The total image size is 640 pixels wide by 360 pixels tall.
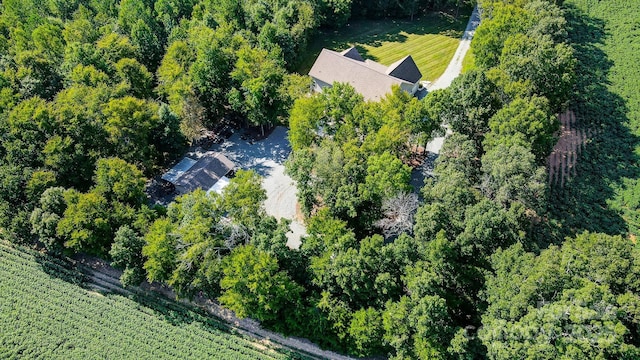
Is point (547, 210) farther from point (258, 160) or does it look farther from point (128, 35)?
point (128, 35)

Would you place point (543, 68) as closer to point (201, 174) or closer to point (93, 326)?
point (201, 174)

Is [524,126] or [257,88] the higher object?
[257,88]

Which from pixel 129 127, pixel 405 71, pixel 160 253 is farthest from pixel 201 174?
pixel 405 71

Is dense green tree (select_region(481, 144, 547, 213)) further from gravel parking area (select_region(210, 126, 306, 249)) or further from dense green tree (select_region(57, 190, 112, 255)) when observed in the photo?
dense green tree (select_region(57, 190, 112, 255))

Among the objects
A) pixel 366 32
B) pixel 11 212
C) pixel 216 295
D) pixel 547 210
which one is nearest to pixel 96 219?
pixel 11 212

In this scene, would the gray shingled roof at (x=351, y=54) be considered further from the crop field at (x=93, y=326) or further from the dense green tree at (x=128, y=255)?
the crop field at (x=93, y=326)

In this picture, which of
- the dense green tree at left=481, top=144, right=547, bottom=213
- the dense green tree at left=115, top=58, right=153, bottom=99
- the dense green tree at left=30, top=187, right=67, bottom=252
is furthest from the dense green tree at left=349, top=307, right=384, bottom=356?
the dense green tree at left=115, top=58, right=153, bottom=99
